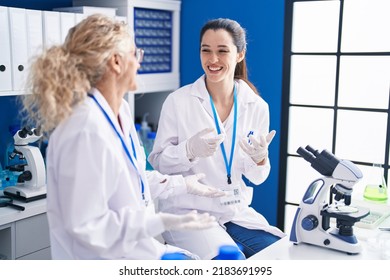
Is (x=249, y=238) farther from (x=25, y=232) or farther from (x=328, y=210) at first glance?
(x=25, y=232)

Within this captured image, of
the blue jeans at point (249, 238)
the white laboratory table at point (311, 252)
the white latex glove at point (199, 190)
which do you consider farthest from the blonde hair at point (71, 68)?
the blue jeans at point (249, 238)

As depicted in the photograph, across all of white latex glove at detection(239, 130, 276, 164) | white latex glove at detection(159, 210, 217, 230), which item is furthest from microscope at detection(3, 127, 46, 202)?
white latex glove at detection(159, 210, 217, 230)

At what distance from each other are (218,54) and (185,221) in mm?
1140

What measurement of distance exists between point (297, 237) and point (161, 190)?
0.55 m

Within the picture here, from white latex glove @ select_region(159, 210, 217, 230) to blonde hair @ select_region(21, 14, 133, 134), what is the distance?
16.2 inches

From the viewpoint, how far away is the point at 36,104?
147 centimetres

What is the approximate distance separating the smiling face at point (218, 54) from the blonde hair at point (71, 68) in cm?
88

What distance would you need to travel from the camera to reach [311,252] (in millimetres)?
1674

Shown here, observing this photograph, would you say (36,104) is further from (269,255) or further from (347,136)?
(347,136)

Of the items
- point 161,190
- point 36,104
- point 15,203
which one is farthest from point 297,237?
point 15,203

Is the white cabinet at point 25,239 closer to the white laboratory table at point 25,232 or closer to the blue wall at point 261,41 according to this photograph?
the white laboratory table at point 25,232

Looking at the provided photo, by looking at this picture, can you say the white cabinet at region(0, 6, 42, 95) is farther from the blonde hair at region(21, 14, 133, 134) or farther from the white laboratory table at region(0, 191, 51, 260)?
the blonde hair at region(21, 14, 133, 134)

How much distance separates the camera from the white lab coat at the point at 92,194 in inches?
51.7

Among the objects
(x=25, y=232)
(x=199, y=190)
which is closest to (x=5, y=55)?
(x=25, y=232)
